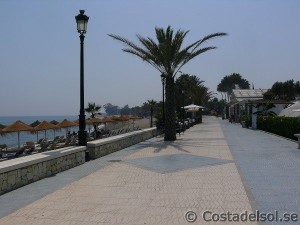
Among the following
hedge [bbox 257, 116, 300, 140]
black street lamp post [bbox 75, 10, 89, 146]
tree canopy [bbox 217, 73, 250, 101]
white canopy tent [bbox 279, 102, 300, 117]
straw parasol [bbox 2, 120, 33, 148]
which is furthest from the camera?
tree canopy [bbox 217, 73, 250, 101]

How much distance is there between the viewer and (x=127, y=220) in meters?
6.17

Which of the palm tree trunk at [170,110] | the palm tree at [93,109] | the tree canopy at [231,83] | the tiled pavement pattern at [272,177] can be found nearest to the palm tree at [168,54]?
the palm tree trunk at [170,110]

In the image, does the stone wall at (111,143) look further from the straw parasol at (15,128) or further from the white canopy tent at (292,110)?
the white canopy tent at (292,110)

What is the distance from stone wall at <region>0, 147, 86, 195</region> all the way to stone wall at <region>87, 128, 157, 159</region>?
1.48 meters

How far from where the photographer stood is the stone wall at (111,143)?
14.1 metres

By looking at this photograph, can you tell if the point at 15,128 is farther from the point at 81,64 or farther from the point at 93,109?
the point at 93,109

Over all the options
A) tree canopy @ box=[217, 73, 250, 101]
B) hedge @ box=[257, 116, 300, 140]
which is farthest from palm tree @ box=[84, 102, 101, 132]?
tree canopy @ box=[217, 73, 250, 101]

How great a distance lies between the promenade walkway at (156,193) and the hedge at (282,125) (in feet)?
30.0

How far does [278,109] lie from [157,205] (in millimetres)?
39640

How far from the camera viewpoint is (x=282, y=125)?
24.9 metres

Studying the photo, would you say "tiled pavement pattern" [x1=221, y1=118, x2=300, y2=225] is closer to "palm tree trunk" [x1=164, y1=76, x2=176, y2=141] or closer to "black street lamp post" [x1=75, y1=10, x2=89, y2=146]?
"black street lamp post" [x1=75, y1=10, x2=89, y2=146]

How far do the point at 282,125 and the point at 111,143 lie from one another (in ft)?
43.3

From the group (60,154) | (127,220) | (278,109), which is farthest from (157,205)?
(278,109)

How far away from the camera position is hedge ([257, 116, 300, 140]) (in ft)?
70.5
